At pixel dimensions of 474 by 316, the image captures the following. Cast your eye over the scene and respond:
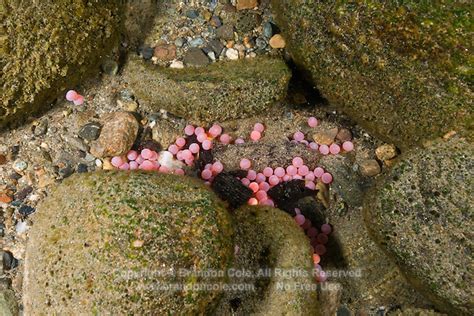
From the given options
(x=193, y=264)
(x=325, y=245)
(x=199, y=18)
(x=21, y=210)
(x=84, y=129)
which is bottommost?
(x=325, y=245)

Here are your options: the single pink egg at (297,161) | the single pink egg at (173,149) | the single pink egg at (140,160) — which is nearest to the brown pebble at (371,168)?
the single pink egg at (297,161)

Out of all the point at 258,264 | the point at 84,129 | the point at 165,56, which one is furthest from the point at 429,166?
the point at 84,129

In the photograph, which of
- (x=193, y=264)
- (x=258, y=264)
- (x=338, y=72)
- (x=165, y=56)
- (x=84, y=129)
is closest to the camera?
(x=193, y=264)

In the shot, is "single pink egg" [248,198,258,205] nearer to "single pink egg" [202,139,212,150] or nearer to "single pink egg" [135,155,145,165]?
"single pink egg" [202,139,212,150]

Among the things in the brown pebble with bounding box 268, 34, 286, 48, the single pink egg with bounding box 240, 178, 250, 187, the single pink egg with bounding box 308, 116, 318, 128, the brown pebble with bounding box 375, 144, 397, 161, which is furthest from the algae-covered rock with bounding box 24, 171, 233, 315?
the brown pebble with bounding box 268, 34, 286, 48

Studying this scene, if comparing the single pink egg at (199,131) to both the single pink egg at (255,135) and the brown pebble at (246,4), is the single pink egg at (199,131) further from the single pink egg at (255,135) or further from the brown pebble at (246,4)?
the brown pebble at (246,4)

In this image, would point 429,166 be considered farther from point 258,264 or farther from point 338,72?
point 258,264
